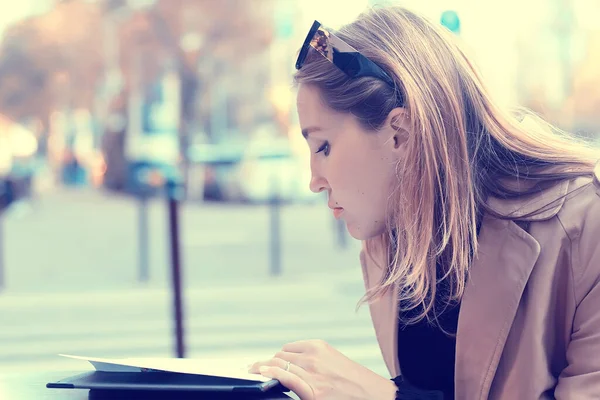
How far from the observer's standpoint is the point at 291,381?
150cm

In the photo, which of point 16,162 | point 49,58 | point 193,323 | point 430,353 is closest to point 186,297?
point 193,323

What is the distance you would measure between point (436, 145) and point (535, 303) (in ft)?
1.14

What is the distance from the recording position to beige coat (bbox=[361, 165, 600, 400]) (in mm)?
1592

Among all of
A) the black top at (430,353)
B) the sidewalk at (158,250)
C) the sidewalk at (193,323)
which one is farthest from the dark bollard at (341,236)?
the black top at (430,353)

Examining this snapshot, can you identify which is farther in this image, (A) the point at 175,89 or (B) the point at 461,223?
(A) the point at 175,89

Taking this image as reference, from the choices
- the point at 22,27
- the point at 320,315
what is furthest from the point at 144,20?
the point at 320,315

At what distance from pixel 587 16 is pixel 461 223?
81.9ft

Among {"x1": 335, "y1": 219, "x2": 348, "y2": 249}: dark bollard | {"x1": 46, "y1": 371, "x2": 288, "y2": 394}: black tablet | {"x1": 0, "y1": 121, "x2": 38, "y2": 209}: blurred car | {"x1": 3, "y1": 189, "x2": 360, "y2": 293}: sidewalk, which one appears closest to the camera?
{"x1": 46, "y1": 371, "x2": 288, "y2": 394}: black tablet

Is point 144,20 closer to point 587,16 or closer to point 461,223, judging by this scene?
point 587,16

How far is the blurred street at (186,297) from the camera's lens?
6145 mm

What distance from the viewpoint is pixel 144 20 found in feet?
71.8

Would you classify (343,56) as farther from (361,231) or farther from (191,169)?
(191,169)

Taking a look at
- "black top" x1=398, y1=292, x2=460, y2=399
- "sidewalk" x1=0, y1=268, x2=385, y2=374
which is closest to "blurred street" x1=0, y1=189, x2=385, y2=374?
"sidewalk" x1=0, y1=268, x2=385, y2=374

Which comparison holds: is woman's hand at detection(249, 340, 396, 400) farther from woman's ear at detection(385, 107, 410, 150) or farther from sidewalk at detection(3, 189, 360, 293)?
sidewalk at detection(3, 189, 360, 293)
